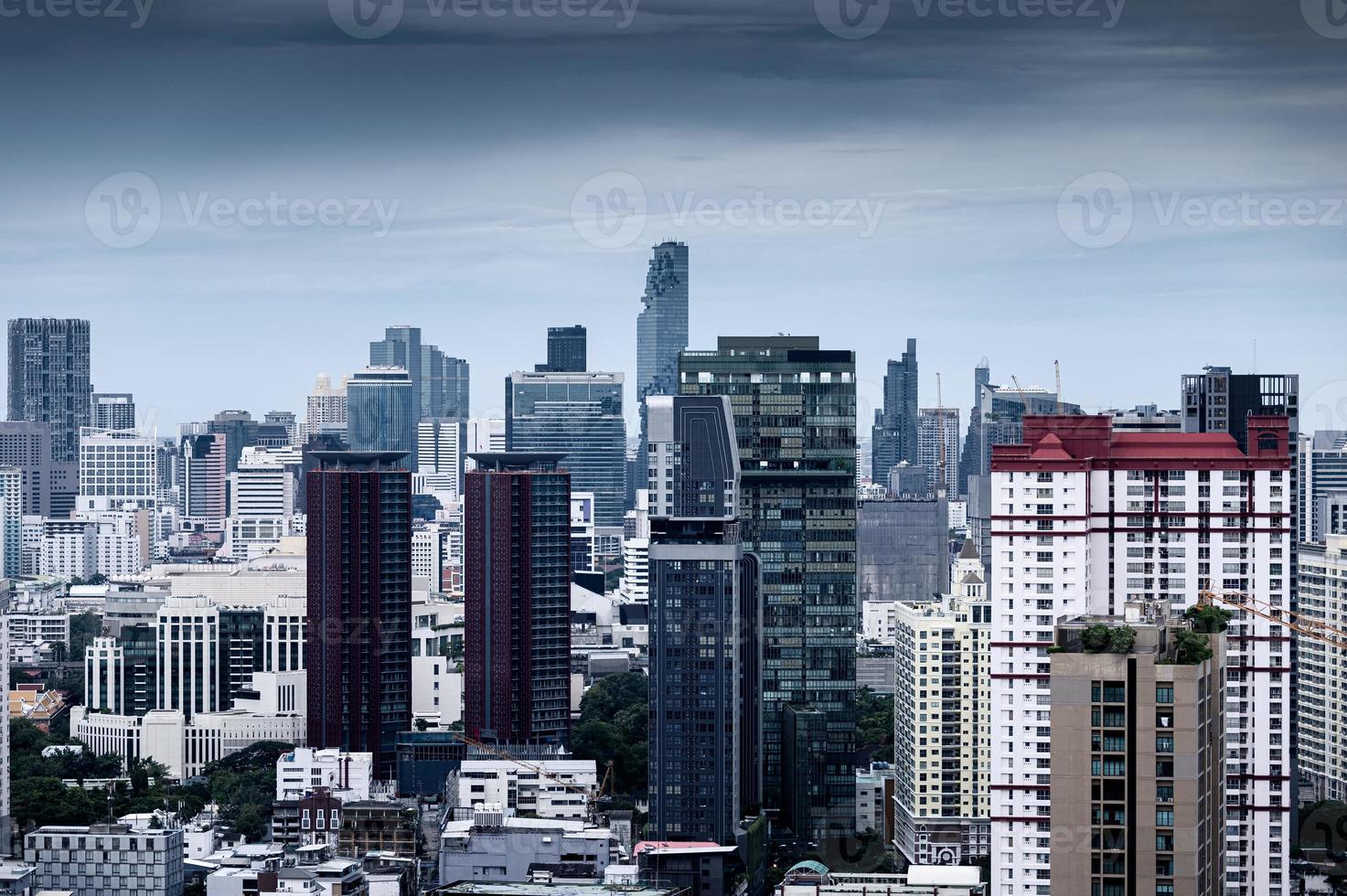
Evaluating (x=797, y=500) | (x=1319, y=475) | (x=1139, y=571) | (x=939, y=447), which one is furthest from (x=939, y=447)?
(x=1139, y=571)

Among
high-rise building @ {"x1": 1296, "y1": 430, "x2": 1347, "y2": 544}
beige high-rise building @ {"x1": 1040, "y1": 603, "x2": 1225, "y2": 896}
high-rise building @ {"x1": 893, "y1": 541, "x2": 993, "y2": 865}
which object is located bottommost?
high-rise building @ {"x1": 893, "y1": 541, "x2": 993, "y2": 865}

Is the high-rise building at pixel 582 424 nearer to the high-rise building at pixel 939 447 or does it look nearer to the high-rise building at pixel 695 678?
the high-rise building at pixel 939 447

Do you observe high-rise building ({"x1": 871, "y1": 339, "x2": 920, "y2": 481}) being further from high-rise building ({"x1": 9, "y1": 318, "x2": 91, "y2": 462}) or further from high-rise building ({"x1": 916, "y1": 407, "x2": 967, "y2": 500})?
high-rise building ({"x1": 9, "y1": 318, "x2": 91, "y2": 462})

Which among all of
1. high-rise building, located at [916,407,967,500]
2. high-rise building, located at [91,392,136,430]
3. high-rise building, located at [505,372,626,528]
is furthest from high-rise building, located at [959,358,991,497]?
high-rise building, located at [91,392,136,430]

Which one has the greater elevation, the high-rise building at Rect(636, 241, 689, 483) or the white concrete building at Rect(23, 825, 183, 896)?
the high-rise building at Rect(636, 241, 689, 483)

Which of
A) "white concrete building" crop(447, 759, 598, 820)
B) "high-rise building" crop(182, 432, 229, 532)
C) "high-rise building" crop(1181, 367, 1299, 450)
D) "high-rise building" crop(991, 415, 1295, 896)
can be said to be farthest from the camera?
"high-rise building" crop(182, 432, 229, 532)

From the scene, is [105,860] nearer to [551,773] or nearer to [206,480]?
[551,773]
